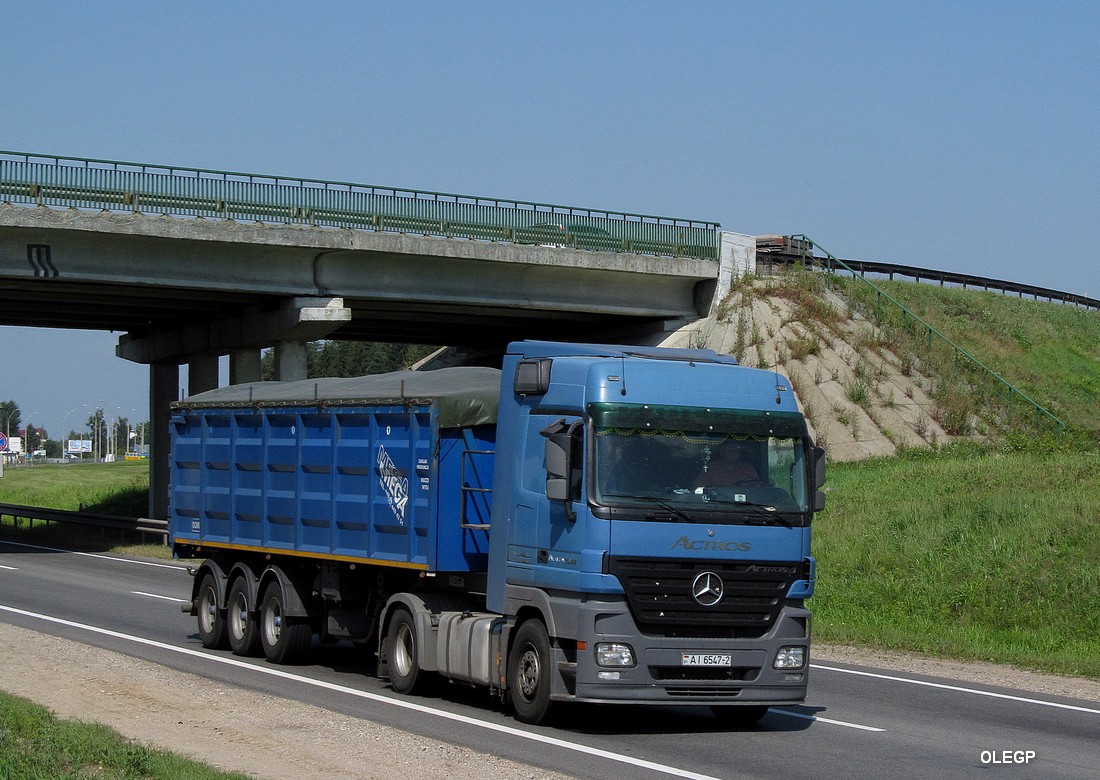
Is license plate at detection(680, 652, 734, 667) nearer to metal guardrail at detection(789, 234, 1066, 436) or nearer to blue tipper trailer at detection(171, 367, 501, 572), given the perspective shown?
blue tipper trailer at detection(171, 367, 501, 572)

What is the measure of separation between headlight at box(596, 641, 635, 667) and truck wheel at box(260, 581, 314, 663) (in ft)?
18.9

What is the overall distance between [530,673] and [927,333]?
34444 millimetres

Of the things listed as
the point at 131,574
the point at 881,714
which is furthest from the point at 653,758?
the point at 131,574

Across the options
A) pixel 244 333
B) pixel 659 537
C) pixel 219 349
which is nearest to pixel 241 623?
pixel 659 537

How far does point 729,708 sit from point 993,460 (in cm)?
2031

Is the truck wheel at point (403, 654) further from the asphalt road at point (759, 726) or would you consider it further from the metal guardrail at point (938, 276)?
the metal guardrail at point (938, 276)

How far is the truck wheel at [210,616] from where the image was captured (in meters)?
17.3

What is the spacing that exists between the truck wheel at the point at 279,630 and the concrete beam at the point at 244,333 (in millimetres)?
20439

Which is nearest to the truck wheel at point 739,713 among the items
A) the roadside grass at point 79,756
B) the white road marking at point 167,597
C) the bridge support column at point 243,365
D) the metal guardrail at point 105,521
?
the roadside grass at point 79,756

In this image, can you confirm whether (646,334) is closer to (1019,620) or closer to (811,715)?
(1019,620)

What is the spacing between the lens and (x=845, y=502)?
94.8ft

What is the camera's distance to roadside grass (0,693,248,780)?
8695 millimetres

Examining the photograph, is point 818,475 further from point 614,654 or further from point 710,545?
point 614,654

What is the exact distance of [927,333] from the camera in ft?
144
